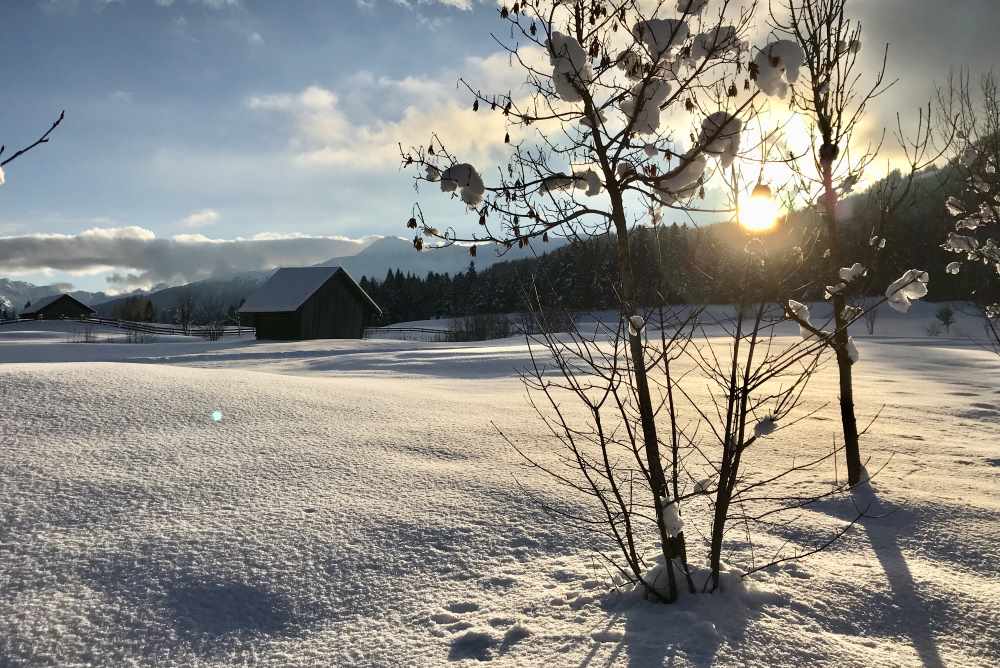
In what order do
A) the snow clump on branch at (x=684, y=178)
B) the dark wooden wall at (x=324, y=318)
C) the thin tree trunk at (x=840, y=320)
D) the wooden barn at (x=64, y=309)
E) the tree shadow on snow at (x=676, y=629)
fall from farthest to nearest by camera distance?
the wooden barn at (x=64, y=309)
the dark wooden wall at (x=324, y=318)
the thin tree trunk at (x=840, y=320)
the snow clump on branch at (x=684, y=178)
the tree shadow on snow at (x=676, y=629)

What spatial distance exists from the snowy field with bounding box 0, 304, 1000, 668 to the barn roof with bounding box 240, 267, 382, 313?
21411 millimetres

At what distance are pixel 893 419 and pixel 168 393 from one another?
8873mm

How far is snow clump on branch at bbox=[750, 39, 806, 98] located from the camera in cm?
212

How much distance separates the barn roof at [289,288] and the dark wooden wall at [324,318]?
0.92 ft

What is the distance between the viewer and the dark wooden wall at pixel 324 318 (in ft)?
84.9

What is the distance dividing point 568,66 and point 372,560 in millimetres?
2463

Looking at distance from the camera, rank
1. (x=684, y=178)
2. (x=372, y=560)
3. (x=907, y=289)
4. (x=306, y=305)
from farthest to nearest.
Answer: (x=306, y=305) → (x=907, y=289) → (x=372, y=560) → (x=684, y=178)

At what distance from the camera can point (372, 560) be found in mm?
2709

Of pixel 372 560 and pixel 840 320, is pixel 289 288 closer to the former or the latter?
pixel 372 560

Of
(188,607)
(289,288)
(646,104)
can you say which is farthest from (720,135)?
(289,288)

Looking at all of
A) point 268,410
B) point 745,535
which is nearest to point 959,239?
point 745,535

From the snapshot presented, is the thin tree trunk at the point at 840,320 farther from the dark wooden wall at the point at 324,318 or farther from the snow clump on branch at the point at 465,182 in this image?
the dark wooden wall at the point at 324,318

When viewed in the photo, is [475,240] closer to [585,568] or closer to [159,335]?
[585,568]

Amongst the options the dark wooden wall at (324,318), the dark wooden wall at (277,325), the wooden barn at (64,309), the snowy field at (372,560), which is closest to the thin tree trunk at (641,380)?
the snowy field at (372,560)
